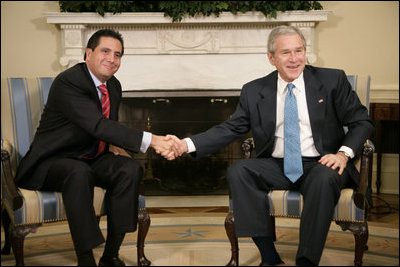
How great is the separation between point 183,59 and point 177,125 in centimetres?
61

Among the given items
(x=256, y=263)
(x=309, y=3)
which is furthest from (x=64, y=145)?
(x=309, y=3)

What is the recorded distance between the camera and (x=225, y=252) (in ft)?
9.59

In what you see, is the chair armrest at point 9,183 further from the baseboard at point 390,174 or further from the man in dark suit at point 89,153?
the baseboard at point 390,174

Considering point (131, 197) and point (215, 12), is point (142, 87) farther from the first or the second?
point (131, 197)

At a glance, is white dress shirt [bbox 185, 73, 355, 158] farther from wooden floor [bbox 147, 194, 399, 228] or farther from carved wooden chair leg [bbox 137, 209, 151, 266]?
wooden floor [bbox 147, 194, 399, 228]

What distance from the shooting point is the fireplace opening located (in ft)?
15.0

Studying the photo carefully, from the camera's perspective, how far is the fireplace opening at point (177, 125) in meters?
4.57

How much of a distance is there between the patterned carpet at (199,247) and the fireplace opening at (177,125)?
1.06 m

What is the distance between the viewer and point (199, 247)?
3.03 meters

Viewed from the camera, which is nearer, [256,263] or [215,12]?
[256,263]

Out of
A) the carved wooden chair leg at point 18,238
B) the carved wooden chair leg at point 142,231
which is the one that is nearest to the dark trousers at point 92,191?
the carved wooden chair leg at point 142,231

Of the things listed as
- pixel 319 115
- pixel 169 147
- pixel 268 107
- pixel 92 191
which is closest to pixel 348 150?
pixel 319 115

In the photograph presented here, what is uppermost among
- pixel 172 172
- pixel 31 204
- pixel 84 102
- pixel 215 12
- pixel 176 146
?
pixel 215 12

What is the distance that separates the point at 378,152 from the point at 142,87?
2.20 m
